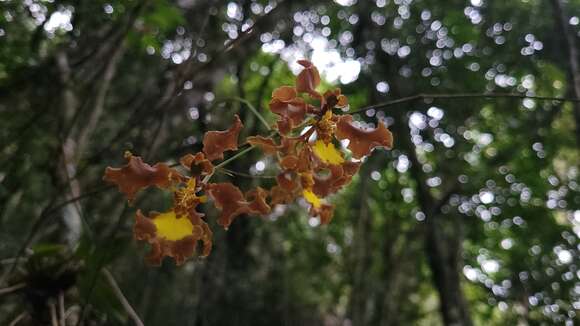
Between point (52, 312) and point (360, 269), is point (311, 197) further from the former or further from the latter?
point (360, 269)

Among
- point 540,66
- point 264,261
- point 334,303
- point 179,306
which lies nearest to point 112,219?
point 179,306

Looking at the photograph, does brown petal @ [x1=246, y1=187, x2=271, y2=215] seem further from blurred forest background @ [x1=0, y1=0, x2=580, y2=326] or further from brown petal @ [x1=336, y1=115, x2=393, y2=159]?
blurred forest background @ [x1=0, y1=0, x2=580, y2=326]

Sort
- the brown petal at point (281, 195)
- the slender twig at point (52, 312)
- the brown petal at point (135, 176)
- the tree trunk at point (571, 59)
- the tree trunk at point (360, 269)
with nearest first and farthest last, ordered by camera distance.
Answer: the brown petal at point (135, 176) → the brown petal at point (281, 195) → the slender twig at point (52, 312) → the tree trunk at point (571, 59) → the tree trunk at point (360, 269)

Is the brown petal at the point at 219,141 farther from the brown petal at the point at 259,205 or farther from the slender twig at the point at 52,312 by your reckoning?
the slender twig at the point at 52,312

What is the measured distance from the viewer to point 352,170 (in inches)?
37.6

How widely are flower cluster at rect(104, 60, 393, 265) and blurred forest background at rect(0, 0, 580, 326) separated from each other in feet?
1.35

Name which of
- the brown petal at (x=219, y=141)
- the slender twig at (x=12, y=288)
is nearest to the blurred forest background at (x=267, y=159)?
the slender twig at (x=12, y=288)

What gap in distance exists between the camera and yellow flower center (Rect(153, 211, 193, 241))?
88 centimetres

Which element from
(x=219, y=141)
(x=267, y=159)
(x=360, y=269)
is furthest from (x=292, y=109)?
(x=360, y=269)

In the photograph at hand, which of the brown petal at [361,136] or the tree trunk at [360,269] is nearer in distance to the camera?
the brown petal at [361,136]

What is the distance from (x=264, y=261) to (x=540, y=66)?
1786mm

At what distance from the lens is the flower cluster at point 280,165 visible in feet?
2.90

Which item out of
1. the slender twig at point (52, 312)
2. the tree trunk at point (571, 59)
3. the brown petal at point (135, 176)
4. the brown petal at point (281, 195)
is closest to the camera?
the brown petal at point (135, 176)

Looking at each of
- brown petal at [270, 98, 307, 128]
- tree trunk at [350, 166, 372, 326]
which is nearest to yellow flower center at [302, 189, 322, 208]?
brown petal at [270, 98, 307, 128]
